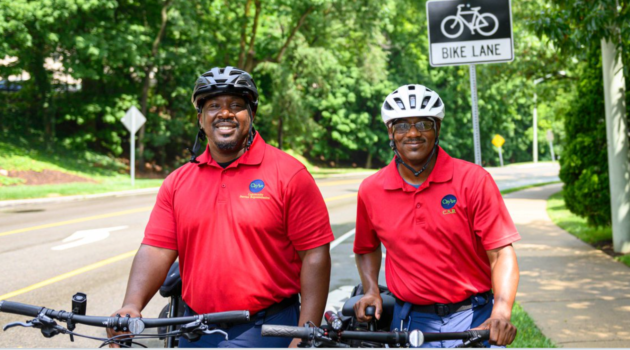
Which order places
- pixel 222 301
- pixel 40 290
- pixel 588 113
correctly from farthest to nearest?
pixel 588 113, pixel 40 290, pixel 222 301

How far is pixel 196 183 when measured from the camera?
3.47 metres

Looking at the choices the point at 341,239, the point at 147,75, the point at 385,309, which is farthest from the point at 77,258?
the point at 147,75

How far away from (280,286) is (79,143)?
32.9 meters

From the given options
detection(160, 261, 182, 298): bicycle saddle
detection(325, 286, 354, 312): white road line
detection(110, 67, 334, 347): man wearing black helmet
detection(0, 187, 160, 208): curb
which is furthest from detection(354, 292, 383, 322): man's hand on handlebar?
detection(0, 187, 160, 208): curb

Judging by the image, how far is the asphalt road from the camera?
27.0 ft

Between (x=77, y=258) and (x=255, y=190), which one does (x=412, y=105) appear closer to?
(x=255, y=190)

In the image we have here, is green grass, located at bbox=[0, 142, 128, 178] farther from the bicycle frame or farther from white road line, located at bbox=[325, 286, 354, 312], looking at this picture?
the bicycle frame

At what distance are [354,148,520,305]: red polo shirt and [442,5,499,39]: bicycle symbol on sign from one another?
3.19 meters

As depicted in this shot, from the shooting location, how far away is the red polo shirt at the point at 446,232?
11.7ft

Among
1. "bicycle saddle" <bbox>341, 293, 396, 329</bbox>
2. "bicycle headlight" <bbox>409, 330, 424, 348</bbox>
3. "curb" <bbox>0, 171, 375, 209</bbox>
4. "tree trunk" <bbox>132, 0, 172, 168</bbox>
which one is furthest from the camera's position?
"tree trunk" <bbox>132, 0, 172, 168</bbox>

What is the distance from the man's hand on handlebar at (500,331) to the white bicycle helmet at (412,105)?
45.6 inches

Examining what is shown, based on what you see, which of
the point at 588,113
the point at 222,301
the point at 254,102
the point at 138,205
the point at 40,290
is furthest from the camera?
the point at 138,205

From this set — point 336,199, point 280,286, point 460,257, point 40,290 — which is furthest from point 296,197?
point 336,199

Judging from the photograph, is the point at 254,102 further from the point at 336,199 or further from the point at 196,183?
the point at 336,199
